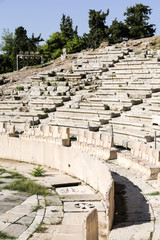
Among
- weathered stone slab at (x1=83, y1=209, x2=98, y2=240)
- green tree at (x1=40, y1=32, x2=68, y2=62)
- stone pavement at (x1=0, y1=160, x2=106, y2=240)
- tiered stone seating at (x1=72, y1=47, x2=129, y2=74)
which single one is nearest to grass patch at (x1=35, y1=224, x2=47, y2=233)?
stone pavement at (x1=0, y1=160, x2=106, y2=240)

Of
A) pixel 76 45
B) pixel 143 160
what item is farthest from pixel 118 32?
pixel 143 160

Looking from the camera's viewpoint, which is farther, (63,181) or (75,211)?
(63,181)

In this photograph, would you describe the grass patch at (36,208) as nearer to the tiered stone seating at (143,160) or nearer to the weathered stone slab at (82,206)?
the weathered stone slab at (82,206)

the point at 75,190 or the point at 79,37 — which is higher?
the point at 79,37

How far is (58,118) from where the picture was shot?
826 inches

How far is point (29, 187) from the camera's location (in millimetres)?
10344

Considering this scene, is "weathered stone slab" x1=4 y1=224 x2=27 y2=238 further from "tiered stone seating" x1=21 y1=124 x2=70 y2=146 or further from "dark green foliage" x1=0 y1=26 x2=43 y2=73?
"dark green foliage" x1=0 y1=26 x2=43 y2=73

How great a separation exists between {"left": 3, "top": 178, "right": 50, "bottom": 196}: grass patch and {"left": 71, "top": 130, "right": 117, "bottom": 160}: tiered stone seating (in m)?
3.03

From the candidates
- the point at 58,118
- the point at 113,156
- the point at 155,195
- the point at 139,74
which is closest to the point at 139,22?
the point at 139,74

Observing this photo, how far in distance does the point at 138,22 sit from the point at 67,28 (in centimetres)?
1748

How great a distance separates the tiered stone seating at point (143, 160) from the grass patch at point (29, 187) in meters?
2.56

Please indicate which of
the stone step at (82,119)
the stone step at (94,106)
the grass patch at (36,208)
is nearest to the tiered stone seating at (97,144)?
the stone step at (82,119)

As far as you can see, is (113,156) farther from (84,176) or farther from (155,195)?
(155,195)

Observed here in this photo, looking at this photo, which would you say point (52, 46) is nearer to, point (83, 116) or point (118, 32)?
point (118, 32)
